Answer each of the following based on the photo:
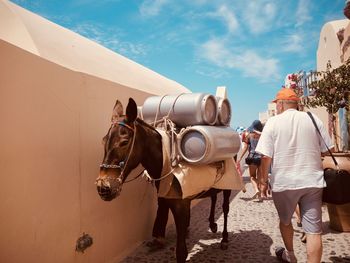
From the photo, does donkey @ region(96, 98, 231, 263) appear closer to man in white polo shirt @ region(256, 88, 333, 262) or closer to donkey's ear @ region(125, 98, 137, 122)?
donkey's ear @ region(125, 98, 137, 122)

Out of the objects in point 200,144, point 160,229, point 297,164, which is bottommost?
point 160,229

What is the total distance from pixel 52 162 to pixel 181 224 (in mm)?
1525

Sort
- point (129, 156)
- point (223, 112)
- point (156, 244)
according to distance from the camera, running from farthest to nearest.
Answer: point (156, 244), point (223, 112), point (129, 156)

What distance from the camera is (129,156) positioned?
2900mm

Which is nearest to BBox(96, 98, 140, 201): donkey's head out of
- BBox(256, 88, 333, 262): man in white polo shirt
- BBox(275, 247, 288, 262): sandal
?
BBox(256, 88, 333, 262): man in white polo shirt

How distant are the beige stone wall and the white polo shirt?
1973 mm

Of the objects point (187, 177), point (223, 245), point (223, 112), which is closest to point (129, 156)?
point (187, 177)

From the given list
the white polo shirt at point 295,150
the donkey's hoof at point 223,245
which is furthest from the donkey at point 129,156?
the donkey's hoof at point 223,245

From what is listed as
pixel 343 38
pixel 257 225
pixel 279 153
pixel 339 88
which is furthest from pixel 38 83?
pixel 343 38

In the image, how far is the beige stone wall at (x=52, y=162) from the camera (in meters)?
2.28

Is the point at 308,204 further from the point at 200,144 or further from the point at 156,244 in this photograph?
the point at 156,244

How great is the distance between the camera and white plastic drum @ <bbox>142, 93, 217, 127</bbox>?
3.46 meters

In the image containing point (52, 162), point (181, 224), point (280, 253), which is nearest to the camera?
point (52, 162)

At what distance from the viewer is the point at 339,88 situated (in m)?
5.94
